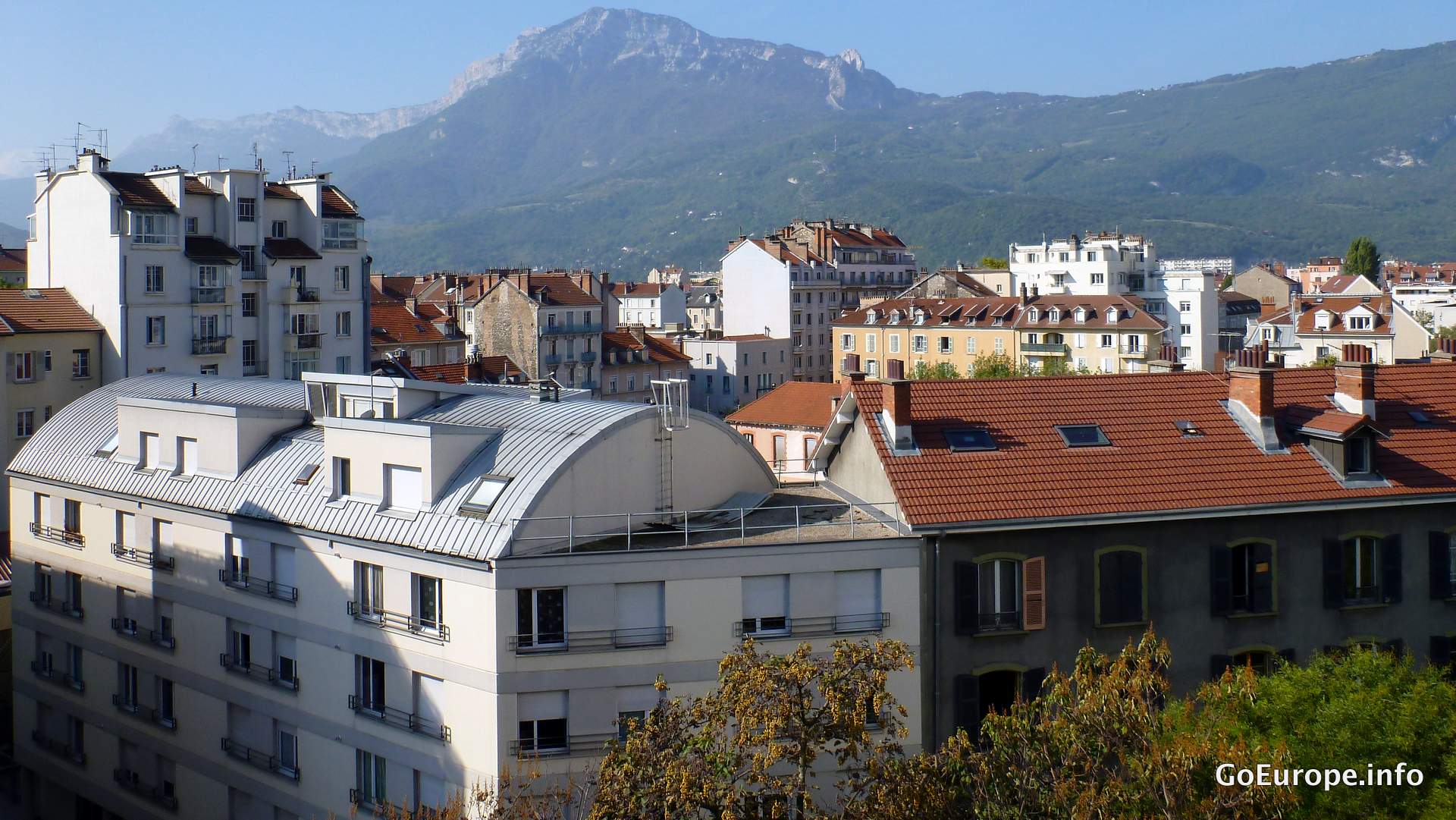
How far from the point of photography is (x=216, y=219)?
6369cm

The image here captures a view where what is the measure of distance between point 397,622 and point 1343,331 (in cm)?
9517

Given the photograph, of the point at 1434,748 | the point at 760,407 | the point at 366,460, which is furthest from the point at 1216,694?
the point at 760,407

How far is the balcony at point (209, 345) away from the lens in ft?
203

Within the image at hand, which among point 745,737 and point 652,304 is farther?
point 652,304

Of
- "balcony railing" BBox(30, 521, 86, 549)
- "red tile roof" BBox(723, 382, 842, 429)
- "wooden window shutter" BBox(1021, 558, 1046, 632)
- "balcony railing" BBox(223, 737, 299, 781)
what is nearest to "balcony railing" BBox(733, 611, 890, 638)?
"wooden window shutter" BBox(1021, 558, 1046, 632)

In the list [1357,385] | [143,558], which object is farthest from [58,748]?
[1357,385]

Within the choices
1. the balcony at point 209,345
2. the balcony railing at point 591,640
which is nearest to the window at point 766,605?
the balcony railing at point 591,640

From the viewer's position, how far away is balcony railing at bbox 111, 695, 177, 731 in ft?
118

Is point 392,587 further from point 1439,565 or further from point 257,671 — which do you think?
point 1439,565

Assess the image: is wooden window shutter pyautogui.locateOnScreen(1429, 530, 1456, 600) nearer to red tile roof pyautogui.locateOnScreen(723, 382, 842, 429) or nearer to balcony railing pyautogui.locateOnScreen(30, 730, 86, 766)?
balcony railing pyautogui.locateOnScreen(30, 730, 86, 766)

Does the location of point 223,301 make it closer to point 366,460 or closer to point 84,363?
point 84,363

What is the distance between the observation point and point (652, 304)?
178 metres

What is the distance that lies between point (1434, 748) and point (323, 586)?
21.3 meters

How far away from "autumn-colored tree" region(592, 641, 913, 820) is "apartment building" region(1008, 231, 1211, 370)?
92.4m
